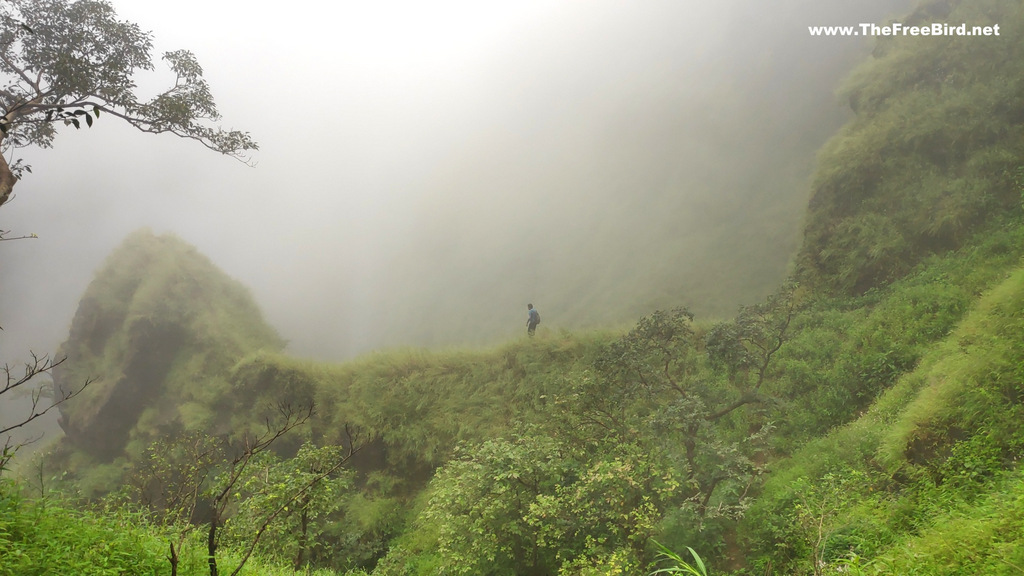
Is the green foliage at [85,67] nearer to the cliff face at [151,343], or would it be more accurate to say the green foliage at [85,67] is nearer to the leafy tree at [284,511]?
the leafy tree at [284,511]

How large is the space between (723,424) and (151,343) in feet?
83.1

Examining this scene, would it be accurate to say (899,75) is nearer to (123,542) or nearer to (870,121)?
(870,121)

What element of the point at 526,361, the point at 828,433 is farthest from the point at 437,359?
the point at 828,433

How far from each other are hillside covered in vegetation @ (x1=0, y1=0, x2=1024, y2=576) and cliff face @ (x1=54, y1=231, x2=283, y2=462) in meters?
0.34

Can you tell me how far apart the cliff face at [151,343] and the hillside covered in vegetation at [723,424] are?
341 mm

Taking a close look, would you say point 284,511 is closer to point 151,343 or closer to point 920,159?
point 920,159

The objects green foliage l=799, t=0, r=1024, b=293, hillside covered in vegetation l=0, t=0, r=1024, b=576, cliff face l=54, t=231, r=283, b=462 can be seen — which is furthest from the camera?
cliff face l=54, t=231, r=283, b=462

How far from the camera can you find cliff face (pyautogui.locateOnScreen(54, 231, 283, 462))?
19.7 metres

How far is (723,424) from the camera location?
10.4 m

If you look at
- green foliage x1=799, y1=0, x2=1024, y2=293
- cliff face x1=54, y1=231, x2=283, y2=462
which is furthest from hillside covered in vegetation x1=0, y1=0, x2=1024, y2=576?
cliff face x1=54, y1=231, x2=283, y2=462

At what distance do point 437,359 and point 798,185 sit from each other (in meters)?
17.9

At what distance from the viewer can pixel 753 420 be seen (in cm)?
1034

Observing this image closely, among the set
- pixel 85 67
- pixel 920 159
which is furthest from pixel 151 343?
pixel 920 159

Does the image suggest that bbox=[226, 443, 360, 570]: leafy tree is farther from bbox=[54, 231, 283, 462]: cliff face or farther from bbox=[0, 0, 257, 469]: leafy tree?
bbox=[54, 231, 283, 462]: cliff face
